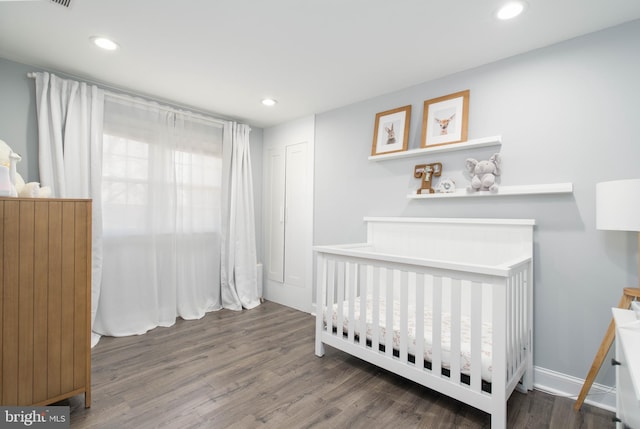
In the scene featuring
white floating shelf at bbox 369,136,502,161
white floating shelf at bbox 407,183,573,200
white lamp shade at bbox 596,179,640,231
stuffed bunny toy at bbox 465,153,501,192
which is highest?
white floating shelf at bbox 369,136,502,161

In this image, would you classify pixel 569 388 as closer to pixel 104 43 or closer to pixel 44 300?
pixel 44 300

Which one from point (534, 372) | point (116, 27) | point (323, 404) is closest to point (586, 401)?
point (534, 372)

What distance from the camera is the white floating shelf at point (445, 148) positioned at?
2.12 metres

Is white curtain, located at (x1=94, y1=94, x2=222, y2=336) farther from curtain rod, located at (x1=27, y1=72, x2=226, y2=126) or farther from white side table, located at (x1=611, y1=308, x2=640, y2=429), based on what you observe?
white side table, located at (x1=611, y1=308, x2=640, y2=429)

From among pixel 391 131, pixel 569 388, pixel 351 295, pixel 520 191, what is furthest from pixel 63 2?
pixel 569 388

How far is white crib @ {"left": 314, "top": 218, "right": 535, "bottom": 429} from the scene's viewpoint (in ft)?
5.01

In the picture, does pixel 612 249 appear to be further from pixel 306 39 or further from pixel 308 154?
pixel 308 154

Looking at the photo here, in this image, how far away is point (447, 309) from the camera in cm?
226

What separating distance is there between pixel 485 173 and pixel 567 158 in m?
0.46

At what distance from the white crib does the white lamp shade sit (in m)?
0.42

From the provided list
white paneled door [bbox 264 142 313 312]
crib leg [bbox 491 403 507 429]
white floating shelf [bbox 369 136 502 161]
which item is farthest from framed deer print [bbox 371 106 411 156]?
crib leg [bbox 491 403 507 429]

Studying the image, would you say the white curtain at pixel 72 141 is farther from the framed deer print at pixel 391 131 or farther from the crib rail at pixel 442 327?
the framed deer print at pixel 391 131

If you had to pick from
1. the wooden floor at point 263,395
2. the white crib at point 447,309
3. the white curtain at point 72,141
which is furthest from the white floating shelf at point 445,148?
the white curtain at point 72,141

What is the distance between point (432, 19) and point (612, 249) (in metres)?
1.69
